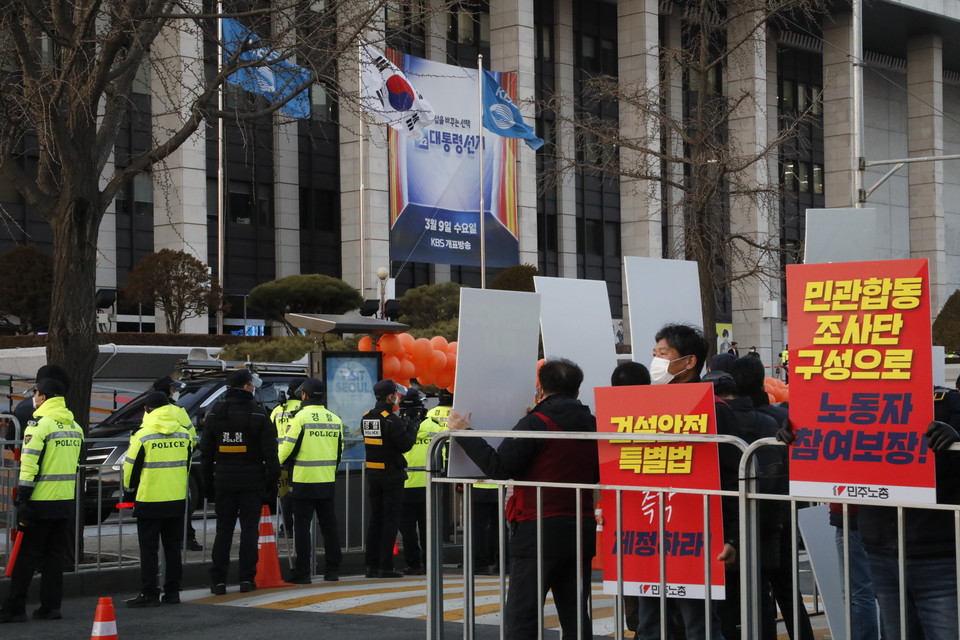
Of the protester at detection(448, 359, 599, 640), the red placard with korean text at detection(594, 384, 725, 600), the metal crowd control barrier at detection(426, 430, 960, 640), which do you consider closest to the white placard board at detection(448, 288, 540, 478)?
the metal crowd control barrier at detection(426, 430, 960, 640)

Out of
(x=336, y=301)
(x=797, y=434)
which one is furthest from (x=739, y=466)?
(x=336, y=301)

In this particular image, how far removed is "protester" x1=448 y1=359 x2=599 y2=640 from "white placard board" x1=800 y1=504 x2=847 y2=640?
4.48 feet

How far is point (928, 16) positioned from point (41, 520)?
186 ft

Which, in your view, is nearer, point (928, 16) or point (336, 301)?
point (336, 301)

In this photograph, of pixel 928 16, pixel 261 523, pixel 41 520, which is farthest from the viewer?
pixel 928 16

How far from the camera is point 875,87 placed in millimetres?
66000

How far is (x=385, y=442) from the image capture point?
13266mm

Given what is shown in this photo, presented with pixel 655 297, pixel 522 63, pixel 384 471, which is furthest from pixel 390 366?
pixel 522 63

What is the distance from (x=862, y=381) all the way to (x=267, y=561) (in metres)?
8.01

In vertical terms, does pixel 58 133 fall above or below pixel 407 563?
above

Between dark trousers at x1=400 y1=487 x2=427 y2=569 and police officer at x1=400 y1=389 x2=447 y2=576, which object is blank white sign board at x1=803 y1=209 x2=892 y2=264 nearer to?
police officer at x1=400 y1=389 x2=447 y2=576

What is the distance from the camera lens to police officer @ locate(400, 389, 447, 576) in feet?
45.0

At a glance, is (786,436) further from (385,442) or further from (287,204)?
(287,204)

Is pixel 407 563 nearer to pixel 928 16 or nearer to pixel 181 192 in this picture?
pixel 181 192
